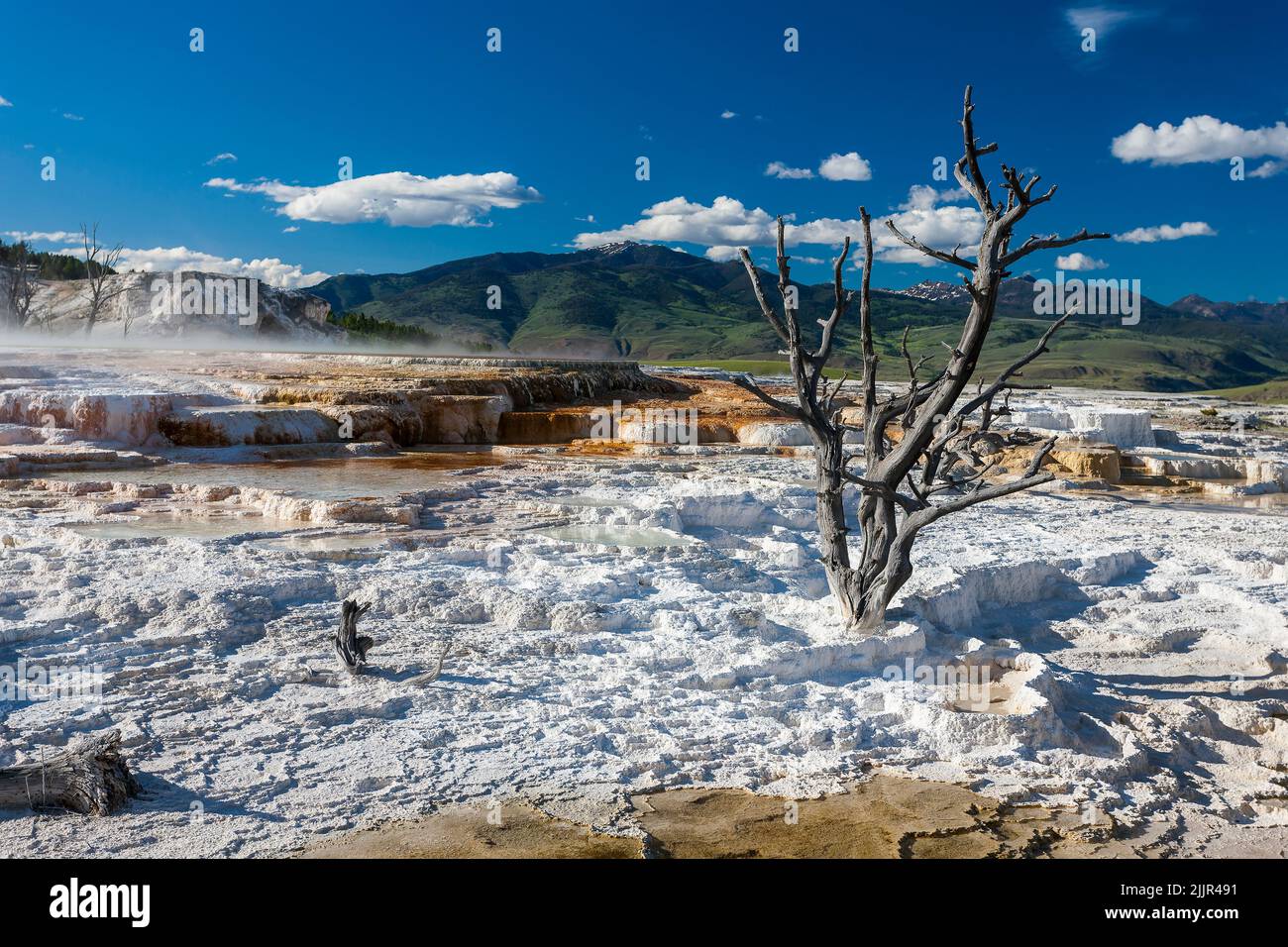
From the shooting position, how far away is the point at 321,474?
12.1 metres

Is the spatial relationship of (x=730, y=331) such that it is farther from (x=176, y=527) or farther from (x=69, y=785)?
(x=69, y=785)

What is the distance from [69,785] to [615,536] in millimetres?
5163

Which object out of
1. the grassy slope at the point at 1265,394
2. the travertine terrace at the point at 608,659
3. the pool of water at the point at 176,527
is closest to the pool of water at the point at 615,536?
the travertine terrace at the point at 608,659

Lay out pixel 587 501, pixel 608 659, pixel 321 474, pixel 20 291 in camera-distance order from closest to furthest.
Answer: pixel 608 659 → pixel 587 501 → pixel 321 474 → pixel 20 291

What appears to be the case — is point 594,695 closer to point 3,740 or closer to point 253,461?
point 3,740

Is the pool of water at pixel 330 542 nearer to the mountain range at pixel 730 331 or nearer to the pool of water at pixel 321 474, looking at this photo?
the pool of water at pixel 321 474

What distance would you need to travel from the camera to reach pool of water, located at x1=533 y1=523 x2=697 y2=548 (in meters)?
7.92

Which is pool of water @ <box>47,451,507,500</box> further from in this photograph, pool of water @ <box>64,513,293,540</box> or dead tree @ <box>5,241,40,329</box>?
dead tree @ <box>5,241,40,329</box>

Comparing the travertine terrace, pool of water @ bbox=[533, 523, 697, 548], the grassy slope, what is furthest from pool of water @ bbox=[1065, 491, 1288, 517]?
the grassy slope

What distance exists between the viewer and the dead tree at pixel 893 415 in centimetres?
482

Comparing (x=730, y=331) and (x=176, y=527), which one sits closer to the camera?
(x=176, y=527)

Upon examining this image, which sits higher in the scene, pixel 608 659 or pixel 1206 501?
pixel 1206 501

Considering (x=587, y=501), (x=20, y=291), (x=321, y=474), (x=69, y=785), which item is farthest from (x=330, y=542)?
(x=20, y=291)
